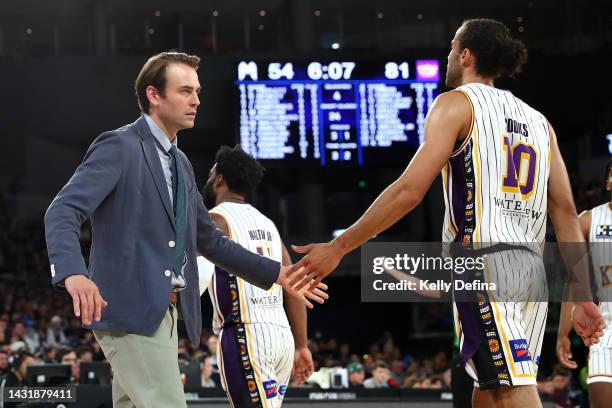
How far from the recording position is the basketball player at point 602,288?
5.90 meters

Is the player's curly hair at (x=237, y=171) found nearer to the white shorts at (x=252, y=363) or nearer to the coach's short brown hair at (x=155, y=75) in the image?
the white shorts at (x=252, y=363)

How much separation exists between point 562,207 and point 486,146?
0.48 meters

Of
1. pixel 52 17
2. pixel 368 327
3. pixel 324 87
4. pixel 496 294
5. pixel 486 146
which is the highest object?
pixel 52 17

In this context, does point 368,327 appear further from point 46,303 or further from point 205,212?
point 205,212

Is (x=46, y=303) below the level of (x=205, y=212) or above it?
below

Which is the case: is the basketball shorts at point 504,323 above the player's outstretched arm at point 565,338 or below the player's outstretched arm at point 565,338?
above

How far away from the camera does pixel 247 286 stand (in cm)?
562

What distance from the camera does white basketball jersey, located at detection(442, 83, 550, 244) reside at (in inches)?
142

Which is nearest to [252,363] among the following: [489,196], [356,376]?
[489,196]

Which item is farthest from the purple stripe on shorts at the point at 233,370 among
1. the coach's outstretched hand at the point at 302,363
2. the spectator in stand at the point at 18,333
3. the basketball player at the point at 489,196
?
the spectator in stand at the point at 18,333

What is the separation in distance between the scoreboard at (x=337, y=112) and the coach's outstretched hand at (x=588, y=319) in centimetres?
1061

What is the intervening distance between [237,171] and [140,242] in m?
2.45

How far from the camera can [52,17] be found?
1970 cm

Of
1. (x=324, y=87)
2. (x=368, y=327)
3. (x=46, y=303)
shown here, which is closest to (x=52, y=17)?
(x=46, y=303)
